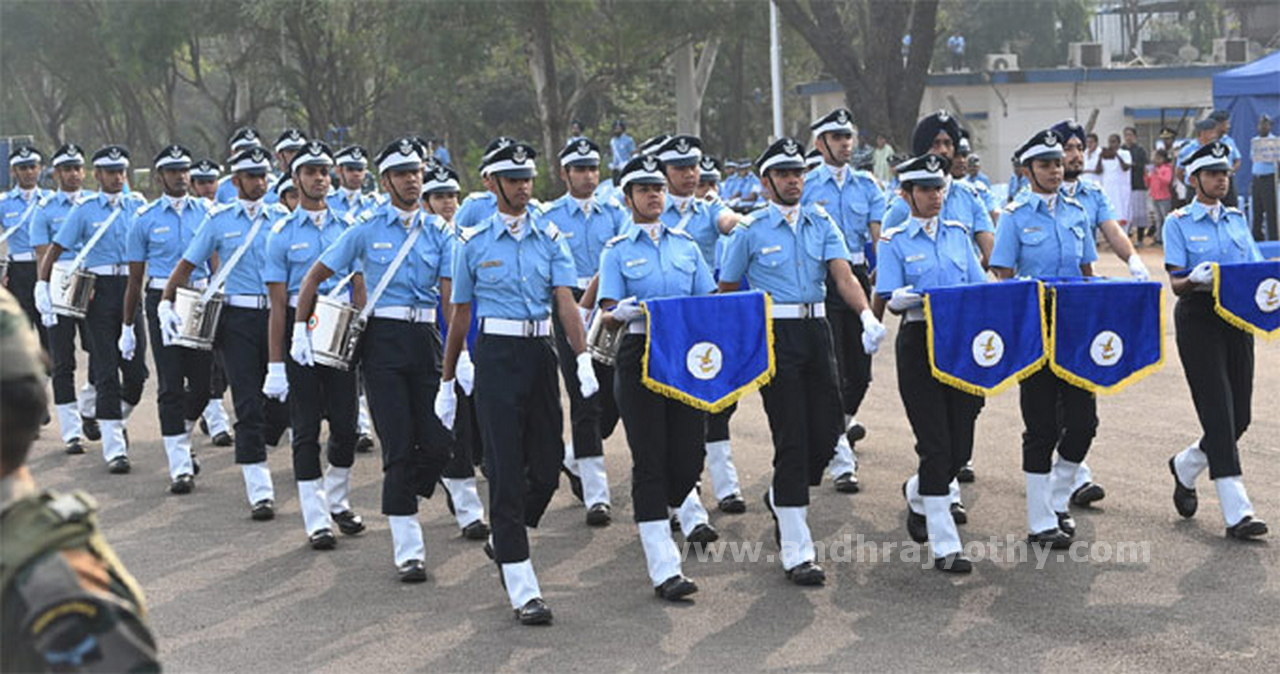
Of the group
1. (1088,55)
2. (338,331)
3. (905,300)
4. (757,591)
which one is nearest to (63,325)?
(338,331)

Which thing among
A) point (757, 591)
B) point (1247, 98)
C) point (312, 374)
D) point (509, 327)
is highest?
point (1247, 98)

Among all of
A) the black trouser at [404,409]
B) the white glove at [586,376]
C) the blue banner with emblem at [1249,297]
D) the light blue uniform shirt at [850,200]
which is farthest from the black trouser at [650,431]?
the light blue uniform shirt at [850,200]

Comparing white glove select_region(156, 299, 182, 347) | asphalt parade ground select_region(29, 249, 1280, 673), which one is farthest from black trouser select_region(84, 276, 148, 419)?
white glove select_region(156, 299, 182, 347)

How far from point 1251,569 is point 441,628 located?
392 centimetres

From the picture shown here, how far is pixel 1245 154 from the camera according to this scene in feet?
91.3

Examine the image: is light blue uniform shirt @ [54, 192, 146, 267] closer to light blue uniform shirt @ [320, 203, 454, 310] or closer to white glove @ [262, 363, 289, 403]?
white glove @ [262, 363, 289, 403]

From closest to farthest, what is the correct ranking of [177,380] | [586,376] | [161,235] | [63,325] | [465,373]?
[586,376] < [465,373] < [177,380] < [161,235] < [63,325]

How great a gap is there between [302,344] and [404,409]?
929 millimetres

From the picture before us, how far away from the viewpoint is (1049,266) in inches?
381

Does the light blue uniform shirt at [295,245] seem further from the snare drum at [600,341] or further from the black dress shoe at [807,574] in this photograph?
the black dress shoe at [807,574]

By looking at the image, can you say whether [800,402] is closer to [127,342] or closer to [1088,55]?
[127,342]

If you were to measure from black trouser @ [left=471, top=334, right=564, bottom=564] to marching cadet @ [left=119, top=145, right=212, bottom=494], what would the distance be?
4.31 meters

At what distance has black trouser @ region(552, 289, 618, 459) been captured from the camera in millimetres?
10648

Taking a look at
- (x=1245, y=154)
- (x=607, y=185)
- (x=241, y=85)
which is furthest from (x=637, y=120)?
(x=607, y=185)
